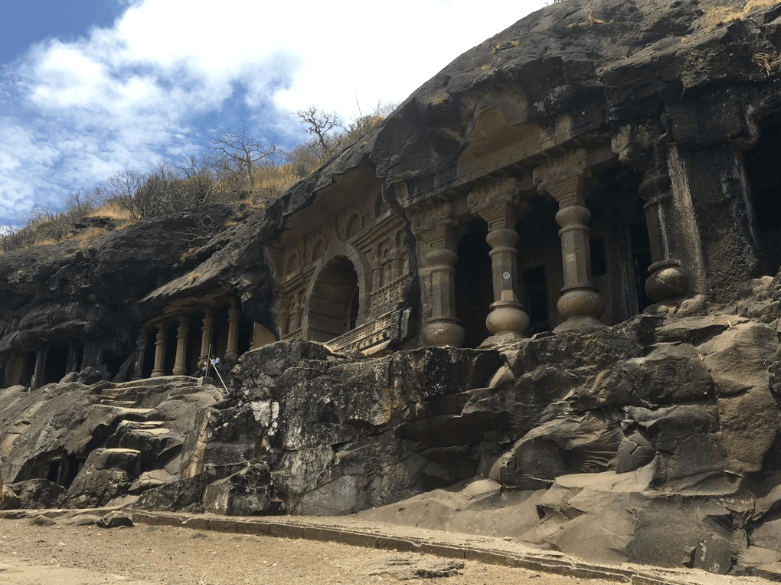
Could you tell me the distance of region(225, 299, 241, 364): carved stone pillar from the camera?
19.9 metres

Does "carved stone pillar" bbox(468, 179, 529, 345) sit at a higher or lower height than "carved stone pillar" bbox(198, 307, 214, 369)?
lower

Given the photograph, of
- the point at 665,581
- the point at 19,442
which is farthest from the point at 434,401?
the point at 19,442

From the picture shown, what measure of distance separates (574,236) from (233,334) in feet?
39.8

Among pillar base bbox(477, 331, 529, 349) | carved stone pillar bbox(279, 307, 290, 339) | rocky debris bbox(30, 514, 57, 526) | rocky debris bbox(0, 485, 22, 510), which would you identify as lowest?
rocky debris bbox(30, 514, 57, 526)

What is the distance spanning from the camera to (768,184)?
1091 centimetres

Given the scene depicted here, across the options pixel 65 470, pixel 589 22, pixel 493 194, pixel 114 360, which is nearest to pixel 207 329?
pixel 114 360

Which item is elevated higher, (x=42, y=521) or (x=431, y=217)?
→ (x=431, y=217)

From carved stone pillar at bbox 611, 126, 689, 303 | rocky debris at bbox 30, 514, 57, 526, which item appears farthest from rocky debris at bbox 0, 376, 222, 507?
carved stone pillar at bbox 611, 126, 689, 303

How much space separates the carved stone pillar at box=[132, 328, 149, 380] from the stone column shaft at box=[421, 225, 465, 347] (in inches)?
510

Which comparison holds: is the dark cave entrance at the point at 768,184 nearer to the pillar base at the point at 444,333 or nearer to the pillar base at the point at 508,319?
the pillar base at the point at 508,319

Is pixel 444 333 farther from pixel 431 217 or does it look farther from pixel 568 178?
pixel 568 178

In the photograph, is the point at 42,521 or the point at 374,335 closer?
the point at 42,521

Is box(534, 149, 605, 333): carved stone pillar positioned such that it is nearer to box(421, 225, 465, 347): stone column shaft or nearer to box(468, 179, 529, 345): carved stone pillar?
box(468, 179, 529, 345): carved stone pillar

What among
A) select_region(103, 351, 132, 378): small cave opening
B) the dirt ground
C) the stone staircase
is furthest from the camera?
select_region(103, 351, 132, 378): small cave opening
